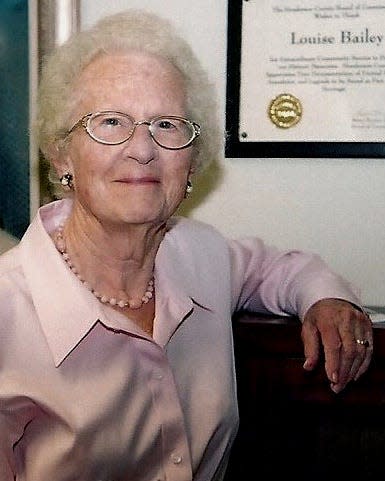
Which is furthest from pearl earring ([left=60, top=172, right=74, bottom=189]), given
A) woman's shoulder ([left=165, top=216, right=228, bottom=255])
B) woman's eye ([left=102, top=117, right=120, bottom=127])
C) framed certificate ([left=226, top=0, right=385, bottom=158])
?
framed certificate ([left=226, top=0, right=385, bottom=158])

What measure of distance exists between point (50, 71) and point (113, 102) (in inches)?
5.4

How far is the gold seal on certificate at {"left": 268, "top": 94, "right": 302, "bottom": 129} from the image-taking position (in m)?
1.57

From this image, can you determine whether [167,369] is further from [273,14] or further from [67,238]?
[273,14]

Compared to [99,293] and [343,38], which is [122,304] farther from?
[343,38]

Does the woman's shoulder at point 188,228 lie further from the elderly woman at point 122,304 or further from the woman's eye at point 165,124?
the woman's eye at point 165,124

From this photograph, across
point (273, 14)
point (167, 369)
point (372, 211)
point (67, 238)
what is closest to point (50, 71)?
point (67, 238)

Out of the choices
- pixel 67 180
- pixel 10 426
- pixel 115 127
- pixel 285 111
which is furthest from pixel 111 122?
pixel 285 111

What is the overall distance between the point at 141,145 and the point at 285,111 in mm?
605

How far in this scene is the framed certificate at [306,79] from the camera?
155 centimetres

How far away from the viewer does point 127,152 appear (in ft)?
3.43

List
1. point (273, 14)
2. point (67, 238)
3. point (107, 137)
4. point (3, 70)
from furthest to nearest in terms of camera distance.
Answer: point (273, 14) → point (3, 70) → point (67, 238) → point (107, 137)

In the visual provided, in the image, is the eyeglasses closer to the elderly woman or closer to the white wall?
the elderly woman

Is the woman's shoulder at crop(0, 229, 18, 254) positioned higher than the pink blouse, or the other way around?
the woman's shoulder at crop(0, 229, 18, 254)

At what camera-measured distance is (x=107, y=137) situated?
1047 millimetres
